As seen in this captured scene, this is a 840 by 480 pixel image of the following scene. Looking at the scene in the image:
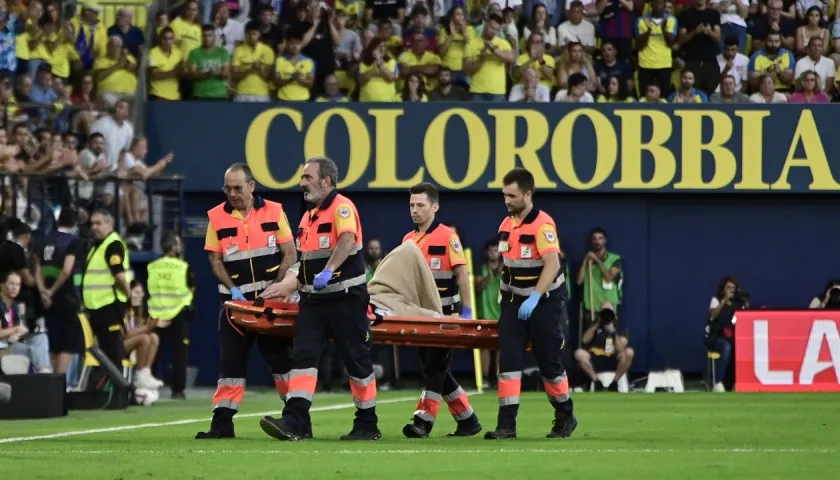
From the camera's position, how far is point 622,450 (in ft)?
37.7

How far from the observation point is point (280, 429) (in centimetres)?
1184

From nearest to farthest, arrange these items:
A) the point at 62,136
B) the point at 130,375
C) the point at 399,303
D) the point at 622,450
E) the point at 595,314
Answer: the point at 622,450, the point at 399,303, the point at 130,375, the point at 62,136, the point at 595,314

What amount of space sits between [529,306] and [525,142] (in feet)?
40.5

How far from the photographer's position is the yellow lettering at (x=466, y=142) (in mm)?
24422

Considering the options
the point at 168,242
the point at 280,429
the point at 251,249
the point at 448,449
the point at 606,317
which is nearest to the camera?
the point at 448,449

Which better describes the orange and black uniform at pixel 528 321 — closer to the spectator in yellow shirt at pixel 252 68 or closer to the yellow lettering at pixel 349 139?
the yellow lettering at pixel 349 139

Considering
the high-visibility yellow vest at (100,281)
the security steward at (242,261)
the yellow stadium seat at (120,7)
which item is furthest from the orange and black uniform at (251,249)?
the yellow stadium seat at (120,7)

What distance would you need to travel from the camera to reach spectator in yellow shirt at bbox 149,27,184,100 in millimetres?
24156

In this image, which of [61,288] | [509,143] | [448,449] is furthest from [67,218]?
[448,449]

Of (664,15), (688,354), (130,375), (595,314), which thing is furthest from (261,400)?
(664,15)

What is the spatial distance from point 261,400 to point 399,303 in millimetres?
7941

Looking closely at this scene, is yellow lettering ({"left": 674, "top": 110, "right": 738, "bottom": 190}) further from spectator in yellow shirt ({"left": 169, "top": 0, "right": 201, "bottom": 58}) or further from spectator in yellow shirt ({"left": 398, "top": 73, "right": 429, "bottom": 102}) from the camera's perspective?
spectator in yellow shirt ({"left": 169, "top": 0, "right": 201, "bottom": 58})

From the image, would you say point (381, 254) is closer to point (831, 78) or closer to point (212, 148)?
point (212, 148)

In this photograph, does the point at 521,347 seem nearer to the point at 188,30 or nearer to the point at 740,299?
the point at 740,299
